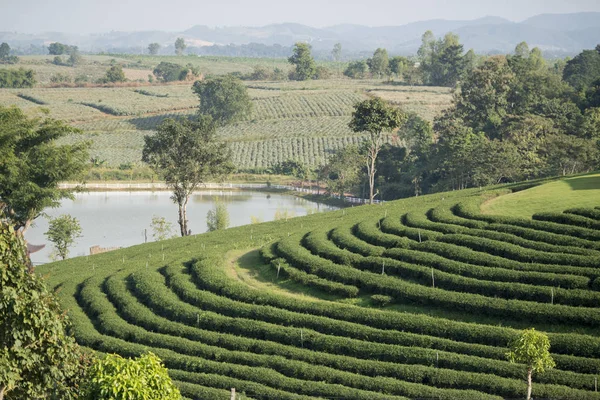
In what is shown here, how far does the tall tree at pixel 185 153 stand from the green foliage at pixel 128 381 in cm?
4232

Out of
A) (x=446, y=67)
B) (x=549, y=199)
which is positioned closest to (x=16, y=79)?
(x=446, y=67)

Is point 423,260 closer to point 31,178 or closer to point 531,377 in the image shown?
point 531,377

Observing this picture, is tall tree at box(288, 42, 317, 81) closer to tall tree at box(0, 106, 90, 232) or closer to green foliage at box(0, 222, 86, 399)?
tall tree at box(0, 106, 90, 232)

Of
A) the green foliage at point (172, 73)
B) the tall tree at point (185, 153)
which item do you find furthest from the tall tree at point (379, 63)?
the tall tree at point (185, 153)

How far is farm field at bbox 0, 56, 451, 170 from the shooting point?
362 feet

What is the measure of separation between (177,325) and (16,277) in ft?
53.6

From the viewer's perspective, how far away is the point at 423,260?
3591cm

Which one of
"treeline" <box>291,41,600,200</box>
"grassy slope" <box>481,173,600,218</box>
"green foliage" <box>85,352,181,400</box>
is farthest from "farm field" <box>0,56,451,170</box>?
"green foliage" <box>85,352,181,400</box>

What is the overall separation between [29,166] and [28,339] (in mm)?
34688

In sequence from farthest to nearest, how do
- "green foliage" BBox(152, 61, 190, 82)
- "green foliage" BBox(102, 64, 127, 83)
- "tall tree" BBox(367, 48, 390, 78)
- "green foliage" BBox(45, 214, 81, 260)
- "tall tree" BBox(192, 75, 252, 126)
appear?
"tall tree" BBox(367, 48, 390, 78) < "green foliage" BBox(152, 61, 190, 82) < "green foliage" BBox(102, 64, 127, 83) < "tall tree" BBox(192, 75, 252, 126) < "green foliage" BBox(45, 214, 81, 260)

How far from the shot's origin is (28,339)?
1833cm

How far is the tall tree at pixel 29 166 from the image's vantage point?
4972 centimetres

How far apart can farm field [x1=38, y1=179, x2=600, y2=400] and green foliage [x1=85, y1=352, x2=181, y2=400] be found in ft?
32.5

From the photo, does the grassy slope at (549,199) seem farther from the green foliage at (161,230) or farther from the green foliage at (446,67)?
the green foliage at (446,67)
